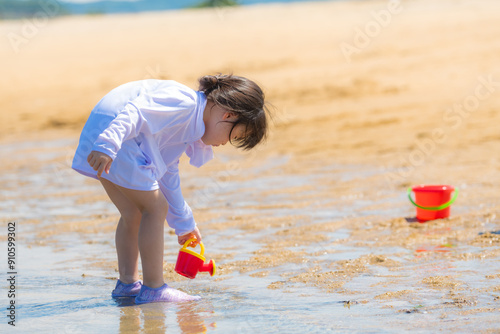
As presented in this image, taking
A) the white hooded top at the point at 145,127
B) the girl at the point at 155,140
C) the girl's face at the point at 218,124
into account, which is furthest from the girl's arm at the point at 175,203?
the girl's face at the point at 218,124

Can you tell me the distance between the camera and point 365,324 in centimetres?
258

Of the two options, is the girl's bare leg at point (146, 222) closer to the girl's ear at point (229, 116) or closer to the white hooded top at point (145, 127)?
the white hooded top at point (145, 127)

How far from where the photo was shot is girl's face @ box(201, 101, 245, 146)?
9.74ft

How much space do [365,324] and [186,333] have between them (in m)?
0.67

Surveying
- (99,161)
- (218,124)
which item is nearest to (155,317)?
(99,161)

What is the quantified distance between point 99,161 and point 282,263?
1.36 meters

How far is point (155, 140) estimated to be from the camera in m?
2.94

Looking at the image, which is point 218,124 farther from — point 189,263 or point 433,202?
point 433,202

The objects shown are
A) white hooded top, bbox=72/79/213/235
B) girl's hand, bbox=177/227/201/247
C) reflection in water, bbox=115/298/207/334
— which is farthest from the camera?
girl's hand, bbox=177/227/201/247

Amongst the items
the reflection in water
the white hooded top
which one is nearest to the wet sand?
the reflection in water

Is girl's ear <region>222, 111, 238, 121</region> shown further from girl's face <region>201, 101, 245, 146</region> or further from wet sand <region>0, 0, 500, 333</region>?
wet sand <region>0, 0, 500, 333</region>

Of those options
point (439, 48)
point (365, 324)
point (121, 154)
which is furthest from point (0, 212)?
point (439, 48)

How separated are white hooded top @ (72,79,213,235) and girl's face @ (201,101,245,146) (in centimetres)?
5

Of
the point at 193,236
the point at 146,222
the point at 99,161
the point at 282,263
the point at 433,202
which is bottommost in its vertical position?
the point at 282,263
